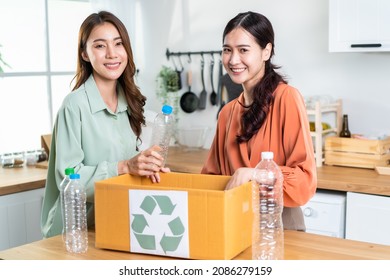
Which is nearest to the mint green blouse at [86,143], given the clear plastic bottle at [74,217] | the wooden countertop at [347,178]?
the clear plastic bottle at [74,217]

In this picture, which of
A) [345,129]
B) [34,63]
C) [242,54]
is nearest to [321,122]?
[345,129]

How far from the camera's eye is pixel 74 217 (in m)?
1.91

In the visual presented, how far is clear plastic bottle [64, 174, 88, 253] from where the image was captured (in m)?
1.85

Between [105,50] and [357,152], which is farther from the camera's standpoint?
[357,152]

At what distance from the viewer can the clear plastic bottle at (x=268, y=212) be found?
1.74m

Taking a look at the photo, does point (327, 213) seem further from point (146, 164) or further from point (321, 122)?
point (146, 164)

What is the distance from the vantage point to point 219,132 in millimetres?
2281

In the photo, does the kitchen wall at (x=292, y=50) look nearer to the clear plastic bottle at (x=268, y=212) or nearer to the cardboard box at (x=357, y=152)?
the cardboard box at (x=357, y=152)

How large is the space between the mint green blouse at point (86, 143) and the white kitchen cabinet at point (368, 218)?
1.40 meters

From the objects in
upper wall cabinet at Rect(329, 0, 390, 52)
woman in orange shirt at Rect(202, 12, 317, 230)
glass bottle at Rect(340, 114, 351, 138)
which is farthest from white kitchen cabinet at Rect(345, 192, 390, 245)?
woman in orange shirt at Rect(202, 12, 317, 230)

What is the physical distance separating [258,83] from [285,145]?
0.86 feet

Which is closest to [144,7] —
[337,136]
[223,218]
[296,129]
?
[337,136]

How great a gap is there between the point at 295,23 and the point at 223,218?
2.53m
